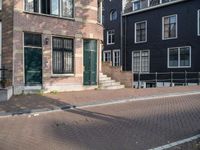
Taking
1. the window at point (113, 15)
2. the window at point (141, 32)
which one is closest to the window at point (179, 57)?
the window at point (141, 32)

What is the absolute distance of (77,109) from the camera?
12.1 meters

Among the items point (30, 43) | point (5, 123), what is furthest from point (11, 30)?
point (5, 123)

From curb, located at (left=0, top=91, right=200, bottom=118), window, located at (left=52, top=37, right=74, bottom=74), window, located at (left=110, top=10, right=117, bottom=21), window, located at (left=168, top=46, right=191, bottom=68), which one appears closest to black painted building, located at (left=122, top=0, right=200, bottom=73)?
window, located at (left=168, top=46, right=191, bottom=68)

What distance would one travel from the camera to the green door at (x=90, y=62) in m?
19.5

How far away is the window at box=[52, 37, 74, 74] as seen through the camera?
58.3 feet

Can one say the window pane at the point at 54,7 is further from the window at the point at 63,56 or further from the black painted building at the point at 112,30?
the black painted building at the point at 112,30

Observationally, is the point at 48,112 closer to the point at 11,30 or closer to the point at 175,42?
the point at 11,30

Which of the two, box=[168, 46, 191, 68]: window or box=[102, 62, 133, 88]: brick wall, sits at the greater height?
box=[168, 46, 191, 68]: window

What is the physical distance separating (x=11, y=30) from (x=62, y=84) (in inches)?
168

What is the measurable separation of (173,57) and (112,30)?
32.9 feet

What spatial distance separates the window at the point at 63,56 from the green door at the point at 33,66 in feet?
3.40

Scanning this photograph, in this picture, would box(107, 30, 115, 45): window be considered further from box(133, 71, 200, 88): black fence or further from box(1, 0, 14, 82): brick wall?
box(1, 0, 14, 82): brick wall

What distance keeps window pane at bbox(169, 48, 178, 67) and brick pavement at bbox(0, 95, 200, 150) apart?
18.2 meters

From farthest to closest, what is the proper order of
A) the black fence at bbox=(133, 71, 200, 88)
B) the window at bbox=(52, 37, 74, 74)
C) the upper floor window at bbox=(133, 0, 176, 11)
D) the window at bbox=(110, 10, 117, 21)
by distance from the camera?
the window at bbox=(110, 10, 117, 21) → the upper floor window at bbox=(133, 0, 176, 11) → the black fence at bbox=(133, 71, 200, 88) → the window at bbox=(52, 37, 74, 74)
